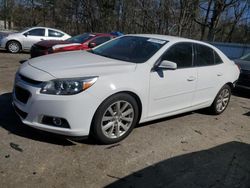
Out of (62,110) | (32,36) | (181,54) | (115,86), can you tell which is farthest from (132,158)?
(32,36)

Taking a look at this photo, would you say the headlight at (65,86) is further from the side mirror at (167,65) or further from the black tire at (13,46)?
the black tire at (13,46)

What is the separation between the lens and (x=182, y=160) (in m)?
4.02

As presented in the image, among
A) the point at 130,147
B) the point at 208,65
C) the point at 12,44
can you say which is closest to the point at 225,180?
the point at 130,147

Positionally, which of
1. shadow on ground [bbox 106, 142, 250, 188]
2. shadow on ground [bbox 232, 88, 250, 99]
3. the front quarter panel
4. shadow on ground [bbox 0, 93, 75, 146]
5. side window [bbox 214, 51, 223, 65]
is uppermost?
side window [bbox 214, 51, 223, 65]

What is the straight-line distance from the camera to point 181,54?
16.7 ft

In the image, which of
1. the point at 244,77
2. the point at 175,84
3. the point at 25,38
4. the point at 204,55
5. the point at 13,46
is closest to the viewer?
the point at 175,84

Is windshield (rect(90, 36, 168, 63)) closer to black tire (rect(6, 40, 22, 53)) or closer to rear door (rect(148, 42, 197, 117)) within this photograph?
rear door (rect(148, 42, 197, 117))

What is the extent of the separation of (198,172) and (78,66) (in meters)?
2.08

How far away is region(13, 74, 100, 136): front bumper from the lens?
3697mm

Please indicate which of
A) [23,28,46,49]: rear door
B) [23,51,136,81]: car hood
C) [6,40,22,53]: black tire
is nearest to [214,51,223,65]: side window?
[23,51,136,81]: car hood

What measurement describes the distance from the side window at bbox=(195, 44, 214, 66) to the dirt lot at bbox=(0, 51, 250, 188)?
1.20 metres

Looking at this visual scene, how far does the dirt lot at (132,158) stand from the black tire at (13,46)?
10.2m

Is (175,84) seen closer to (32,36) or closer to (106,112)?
(106,112)

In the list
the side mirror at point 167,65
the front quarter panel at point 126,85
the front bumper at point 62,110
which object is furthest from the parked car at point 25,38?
the front bumper at point 62,110
